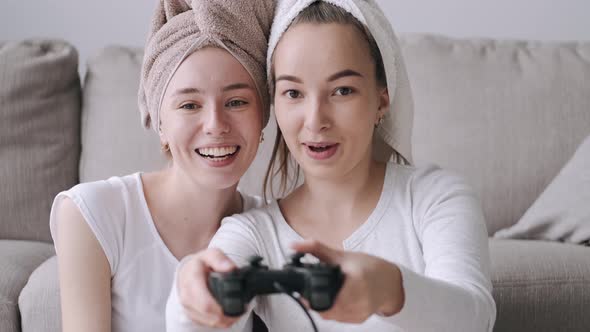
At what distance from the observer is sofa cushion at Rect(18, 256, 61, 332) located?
149 centimetres

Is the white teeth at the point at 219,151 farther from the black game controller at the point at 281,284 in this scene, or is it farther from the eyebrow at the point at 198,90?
the black game controller at the point at 281,284

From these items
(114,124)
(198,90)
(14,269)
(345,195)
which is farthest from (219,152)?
(114,124)

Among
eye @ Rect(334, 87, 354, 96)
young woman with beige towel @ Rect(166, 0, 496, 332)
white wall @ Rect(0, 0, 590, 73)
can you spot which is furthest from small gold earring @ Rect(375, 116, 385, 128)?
white wall @ Rect(0, 0, 590, 73)

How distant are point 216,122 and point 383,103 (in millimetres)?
274

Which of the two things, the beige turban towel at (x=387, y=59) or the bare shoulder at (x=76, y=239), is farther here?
the bare shoulder at (x=76, y=239)

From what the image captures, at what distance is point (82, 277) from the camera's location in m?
1.32

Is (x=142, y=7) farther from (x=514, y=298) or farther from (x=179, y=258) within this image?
(x=514, y=298)

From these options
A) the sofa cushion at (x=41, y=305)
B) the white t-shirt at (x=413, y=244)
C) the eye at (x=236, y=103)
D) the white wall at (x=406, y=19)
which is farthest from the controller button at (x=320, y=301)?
the white wall at (x=406, y=19)

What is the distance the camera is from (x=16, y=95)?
212cm

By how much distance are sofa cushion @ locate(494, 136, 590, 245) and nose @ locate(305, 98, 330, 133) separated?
0.96 m

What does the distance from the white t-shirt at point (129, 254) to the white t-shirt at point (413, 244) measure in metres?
0.17

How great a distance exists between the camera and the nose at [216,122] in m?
1.27

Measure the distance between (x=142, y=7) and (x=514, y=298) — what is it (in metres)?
1.62

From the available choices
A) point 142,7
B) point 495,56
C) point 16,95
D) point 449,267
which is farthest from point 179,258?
point 142,7
